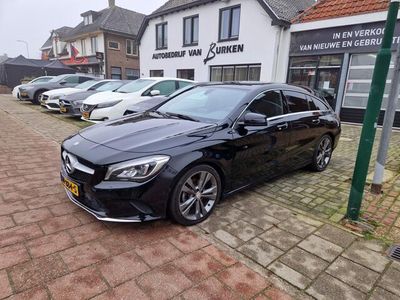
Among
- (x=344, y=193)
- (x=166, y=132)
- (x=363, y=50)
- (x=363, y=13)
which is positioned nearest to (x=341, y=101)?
(x=363, y=50)

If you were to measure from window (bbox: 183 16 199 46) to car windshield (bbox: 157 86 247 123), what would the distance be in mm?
13129

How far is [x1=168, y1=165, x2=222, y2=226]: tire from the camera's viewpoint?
9.29 feet

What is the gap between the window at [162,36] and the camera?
59.6ft

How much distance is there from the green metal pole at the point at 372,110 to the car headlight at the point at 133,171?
2.22m

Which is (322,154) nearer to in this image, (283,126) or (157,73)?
(283,126)

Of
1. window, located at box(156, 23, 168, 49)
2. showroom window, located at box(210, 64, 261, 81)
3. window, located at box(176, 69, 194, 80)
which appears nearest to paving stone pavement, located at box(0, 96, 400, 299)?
showroom window, located at box(210, 64, 261, 81)

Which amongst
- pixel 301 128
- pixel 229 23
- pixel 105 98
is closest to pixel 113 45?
pixel 229 23

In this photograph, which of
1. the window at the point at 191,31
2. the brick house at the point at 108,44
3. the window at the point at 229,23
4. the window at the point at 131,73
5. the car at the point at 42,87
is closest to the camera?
the car at the point at 42,87

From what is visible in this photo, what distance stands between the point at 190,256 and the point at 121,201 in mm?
793

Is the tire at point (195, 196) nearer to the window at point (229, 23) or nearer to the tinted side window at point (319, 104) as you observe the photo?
the tinted side window at point (319, 104)

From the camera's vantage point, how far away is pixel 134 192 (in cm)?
259

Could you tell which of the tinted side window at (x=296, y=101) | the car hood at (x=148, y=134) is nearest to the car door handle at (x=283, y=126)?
the tinted side window at (x=296, y=101)

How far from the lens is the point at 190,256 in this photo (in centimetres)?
253

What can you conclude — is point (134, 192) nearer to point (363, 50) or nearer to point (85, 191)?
point (85, 191)
